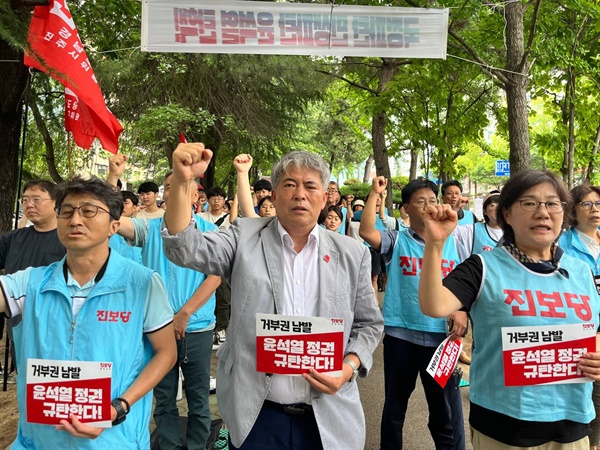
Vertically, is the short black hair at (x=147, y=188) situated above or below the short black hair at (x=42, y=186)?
above

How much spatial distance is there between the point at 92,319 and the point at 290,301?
30.4 inches

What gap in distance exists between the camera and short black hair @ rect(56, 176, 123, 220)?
2018mm

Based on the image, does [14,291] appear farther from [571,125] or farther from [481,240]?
[571,125]

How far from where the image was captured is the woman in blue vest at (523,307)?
194cm

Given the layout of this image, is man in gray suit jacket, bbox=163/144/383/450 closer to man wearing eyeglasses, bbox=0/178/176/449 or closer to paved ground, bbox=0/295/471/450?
man wearing eyeglasses, bbox=0/178/176/449

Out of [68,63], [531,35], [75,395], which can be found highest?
[531,35]

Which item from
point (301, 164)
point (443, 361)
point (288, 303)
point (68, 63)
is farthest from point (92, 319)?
point (68, 63)

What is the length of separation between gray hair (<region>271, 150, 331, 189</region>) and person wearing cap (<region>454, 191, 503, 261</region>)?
2.33 m

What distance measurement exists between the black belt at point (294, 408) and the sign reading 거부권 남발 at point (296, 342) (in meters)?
0.16

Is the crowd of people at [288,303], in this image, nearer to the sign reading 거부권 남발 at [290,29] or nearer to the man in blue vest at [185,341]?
the man in blue vest at [185,341]

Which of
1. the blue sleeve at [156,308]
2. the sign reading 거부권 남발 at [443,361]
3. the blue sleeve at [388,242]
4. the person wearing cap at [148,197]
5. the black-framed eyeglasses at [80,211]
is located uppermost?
the person wearing cap at [148,197]

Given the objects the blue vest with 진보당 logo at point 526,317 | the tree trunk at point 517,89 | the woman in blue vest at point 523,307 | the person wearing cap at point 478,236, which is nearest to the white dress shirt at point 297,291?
the woman in blue vest at point 523,307

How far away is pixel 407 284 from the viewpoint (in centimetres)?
336

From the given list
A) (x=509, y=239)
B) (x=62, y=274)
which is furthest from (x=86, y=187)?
(x=509, y=239)
